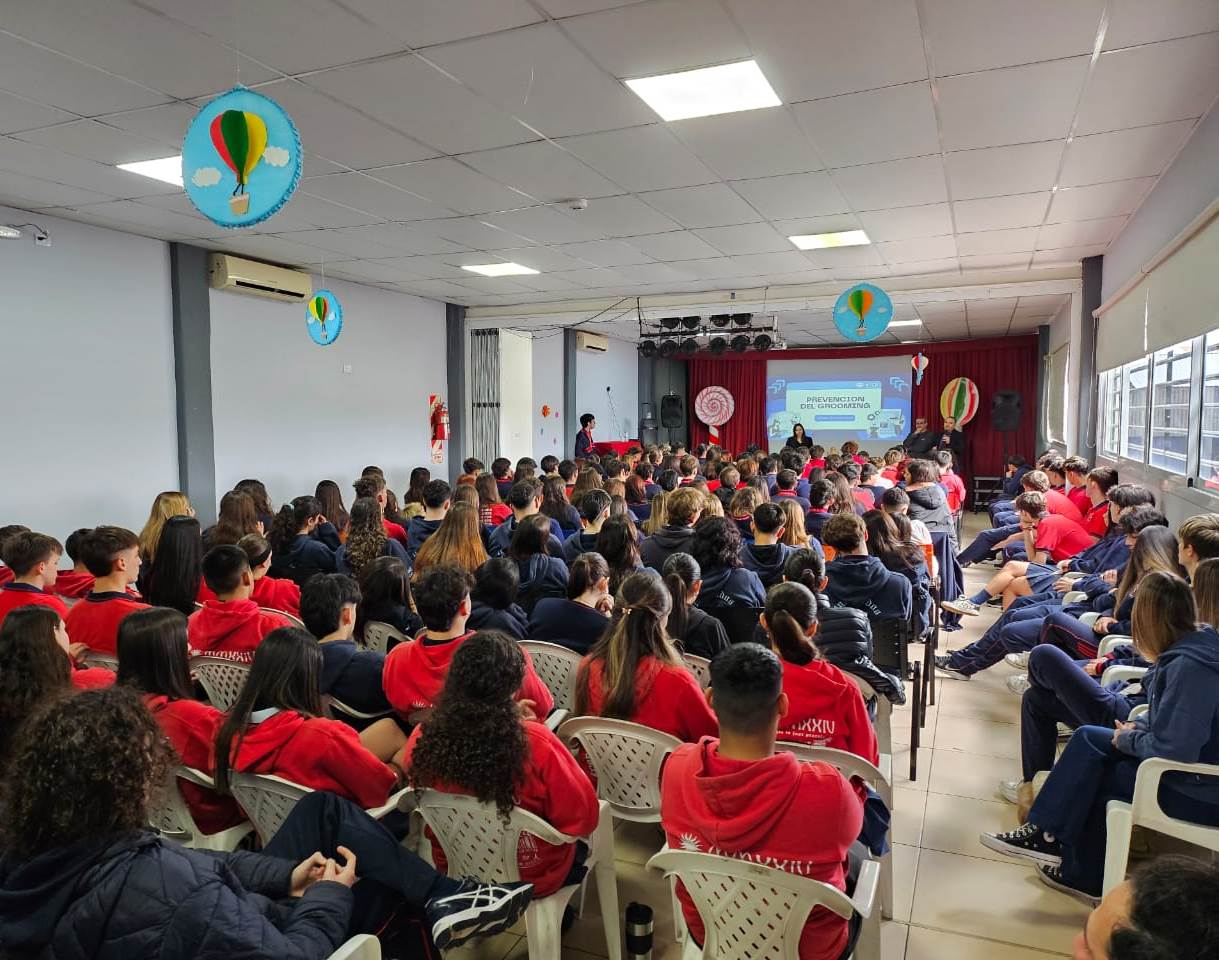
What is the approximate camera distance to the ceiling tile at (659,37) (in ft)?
9.08

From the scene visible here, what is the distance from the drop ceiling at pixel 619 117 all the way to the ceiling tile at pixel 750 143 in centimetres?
2

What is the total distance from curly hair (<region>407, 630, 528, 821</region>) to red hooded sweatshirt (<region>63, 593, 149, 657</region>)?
1.77m

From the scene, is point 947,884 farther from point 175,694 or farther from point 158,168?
point 158,168

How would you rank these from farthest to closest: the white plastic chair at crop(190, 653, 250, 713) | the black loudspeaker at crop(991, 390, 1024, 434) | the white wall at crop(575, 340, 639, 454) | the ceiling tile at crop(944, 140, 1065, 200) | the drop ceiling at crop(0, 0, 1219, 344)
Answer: the black loudspeaker at crop(991, 390, 1024, 434) → the white wall at crop(575, 340, 639, 454) → the ceiling tile at crop(944, 140, 1065, 200) → the drop ceiling at crop(0, 0, 1219, 344) → the white plastic chair at crop(190, 653, 250, 713)

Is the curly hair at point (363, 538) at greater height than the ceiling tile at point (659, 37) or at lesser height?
lesser

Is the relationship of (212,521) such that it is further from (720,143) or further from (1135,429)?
(1135,429)

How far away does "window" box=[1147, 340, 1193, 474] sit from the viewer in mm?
4531

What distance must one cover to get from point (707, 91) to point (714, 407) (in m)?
13.3

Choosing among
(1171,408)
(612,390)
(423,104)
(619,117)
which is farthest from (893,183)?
(612,390)

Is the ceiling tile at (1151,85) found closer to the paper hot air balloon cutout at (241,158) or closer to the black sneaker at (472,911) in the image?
the paper hot air balloon cutout at (241,158)

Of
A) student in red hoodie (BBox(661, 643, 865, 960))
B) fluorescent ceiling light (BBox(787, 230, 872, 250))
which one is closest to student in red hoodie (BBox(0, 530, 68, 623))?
student in red hoodie (BBox(661, 643, 865, 960))

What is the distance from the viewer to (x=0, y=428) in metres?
5.45

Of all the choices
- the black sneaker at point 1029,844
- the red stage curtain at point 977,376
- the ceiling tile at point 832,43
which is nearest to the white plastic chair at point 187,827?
the black sneaker at point 1029,844

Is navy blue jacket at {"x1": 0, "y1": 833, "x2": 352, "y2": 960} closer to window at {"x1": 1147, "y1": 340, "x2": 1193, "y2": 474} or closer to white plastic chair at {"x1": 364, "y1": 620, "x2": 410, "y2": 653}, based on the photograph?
white plastic chair at {"x1": 364, "y1": 620, "x2": 410, "y2": 653}
